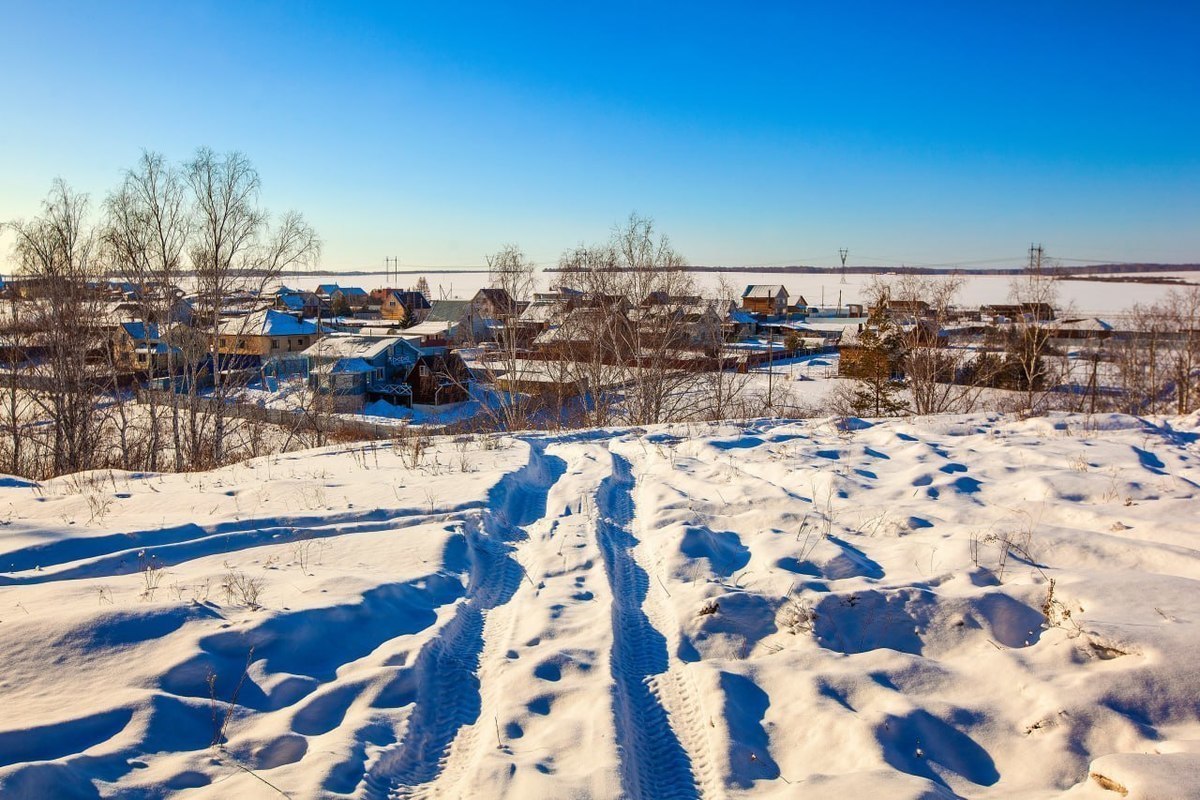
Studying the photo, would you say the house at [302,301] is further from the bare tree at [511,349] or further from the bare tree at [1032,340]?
the bare tree at [1032,340]

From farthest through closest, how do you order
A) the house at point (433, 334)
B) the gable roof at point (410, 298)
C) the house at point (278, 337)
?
the gable roof at point (410, 298) → the house at point (433, 334) → the house at point (278, 337)

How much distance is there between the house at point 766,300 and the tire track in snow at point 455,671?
228 feet

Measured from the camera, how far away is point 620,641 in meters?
4.17

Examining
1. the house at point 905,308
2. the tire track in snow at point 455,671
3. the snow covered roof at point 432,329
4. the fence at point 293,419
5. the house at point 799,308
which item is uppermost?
the house at point 799,308

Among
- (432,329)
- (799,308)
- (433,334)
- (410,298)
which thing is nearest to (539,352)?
(433,334)

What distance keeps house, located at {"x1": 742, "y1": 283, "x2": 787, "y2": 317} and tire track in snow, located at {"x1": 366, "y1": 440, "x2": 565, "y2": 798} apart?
6935 cm

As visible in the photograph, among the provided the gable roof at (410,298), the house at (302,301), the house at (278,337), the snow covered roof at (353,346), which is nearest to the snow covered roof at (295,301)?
the house at (302,301)

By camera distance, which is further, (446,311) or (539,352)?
(446,311)

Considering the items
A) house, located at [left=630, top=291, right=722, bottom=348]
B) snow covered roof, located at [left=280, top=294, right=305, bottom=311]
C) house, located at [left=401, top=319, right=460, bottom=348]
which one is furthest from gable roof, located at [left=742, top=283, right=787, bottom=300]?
house, located at [left=630, top=291, right=722, bottom=348]

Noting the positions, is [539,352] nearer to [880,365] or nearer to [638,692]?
[880,365]

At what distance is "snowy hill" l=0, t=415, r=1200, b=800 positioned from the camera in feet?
9.47

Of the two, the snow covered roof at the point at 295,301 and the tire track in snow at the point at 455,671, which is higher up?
the snow covered roof at the point at 295,301

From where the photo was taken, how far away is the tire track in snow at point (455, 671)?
2996 mm

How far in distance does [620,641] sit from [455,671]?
1000 millimetres
